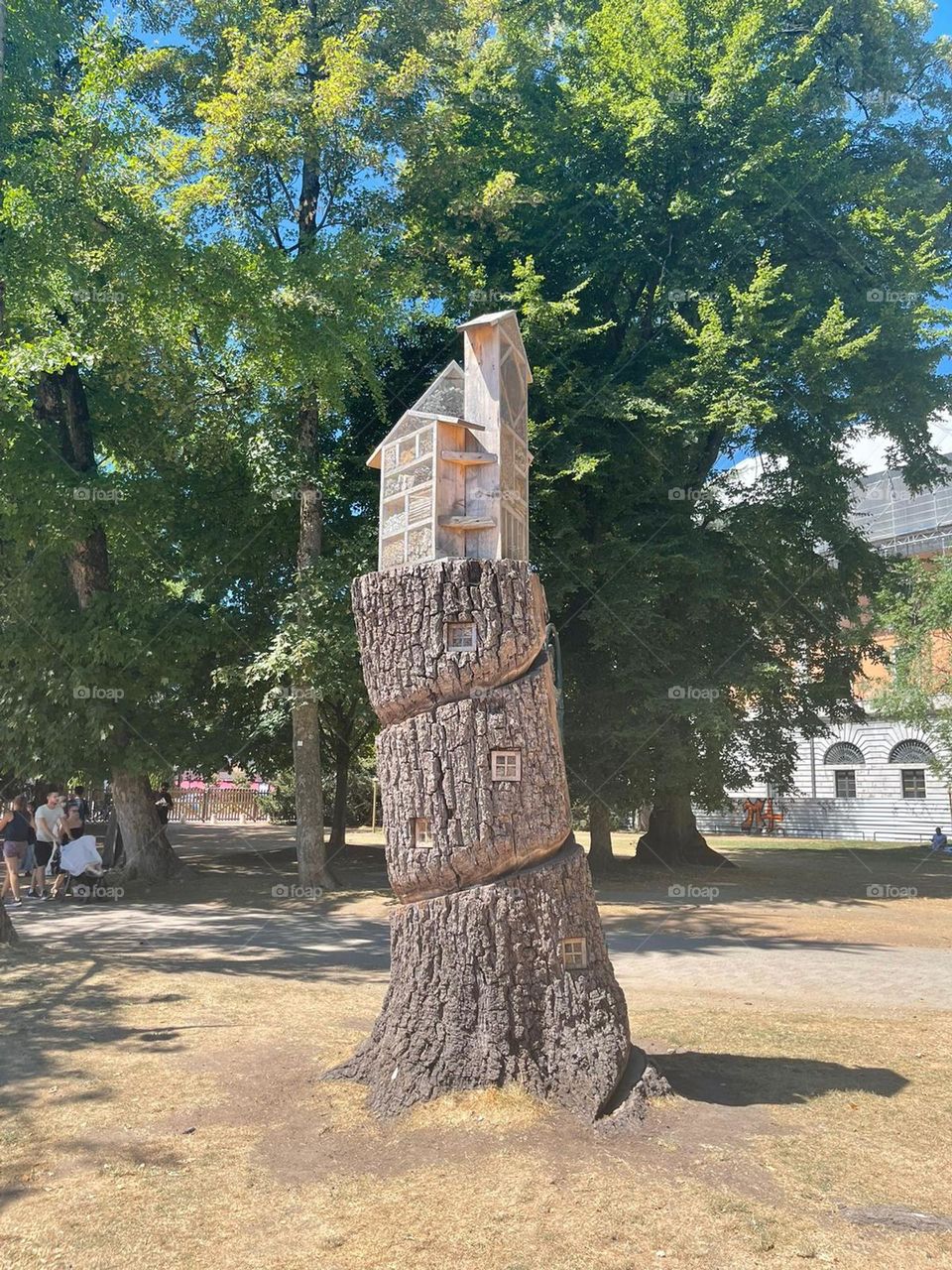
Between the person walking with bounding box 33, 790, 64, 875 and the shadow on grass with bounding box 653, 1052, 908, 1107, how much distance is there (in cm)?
1289

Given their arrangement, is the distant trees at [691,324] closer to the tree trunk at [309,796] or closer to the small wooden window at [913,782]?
the tree trunk at [309,796]

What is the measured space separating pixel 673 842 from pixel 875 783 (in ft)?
60.3

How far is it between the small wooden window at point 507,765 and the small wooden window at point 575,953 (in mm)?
992

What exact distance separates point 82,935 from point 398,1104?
8327 millimetres

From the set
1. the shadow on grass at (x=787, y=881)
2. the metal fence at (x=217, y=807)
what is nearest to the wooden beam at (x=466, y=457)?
the shadow on grass at (x=787, y=881)

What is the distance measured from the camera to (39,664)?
17672 millimetres

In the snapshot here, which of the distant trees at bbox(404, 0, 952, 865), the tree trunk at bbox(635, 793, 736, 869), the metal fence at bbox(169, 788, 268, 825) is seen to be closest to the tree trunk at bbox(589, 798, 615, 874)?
the distant trees at bbox(404, 0, 952, 865)

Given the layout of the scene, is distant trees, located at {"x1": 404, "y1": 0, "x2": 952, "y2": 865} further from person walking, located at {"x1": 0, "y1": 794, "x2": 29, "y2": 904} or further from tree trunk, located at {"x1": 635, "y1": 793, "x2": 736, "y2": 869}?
person walking, located at {"x1": 0, "y1": 794, "x2": 29, "y2": 904}

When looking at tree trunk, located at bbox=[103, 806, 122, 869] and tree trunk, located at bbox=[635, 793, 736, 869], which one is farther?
tree trunk, located at bbox=[635, 793, 736, 869]

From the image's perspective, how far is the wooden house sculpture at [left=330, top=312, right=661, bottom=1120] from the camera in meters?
5.73

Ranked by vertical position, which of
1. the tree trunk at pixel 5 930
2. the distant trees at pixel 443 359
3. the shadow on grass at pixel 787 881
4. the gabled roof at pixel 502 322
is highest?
the distant trees at pixel 443 359

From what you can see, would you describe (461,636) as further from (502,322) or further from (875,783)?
(875,783)

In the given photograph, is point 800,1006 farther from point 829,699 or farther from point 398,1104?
point 829,699

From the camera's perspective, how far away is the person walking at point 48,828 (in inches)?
664
